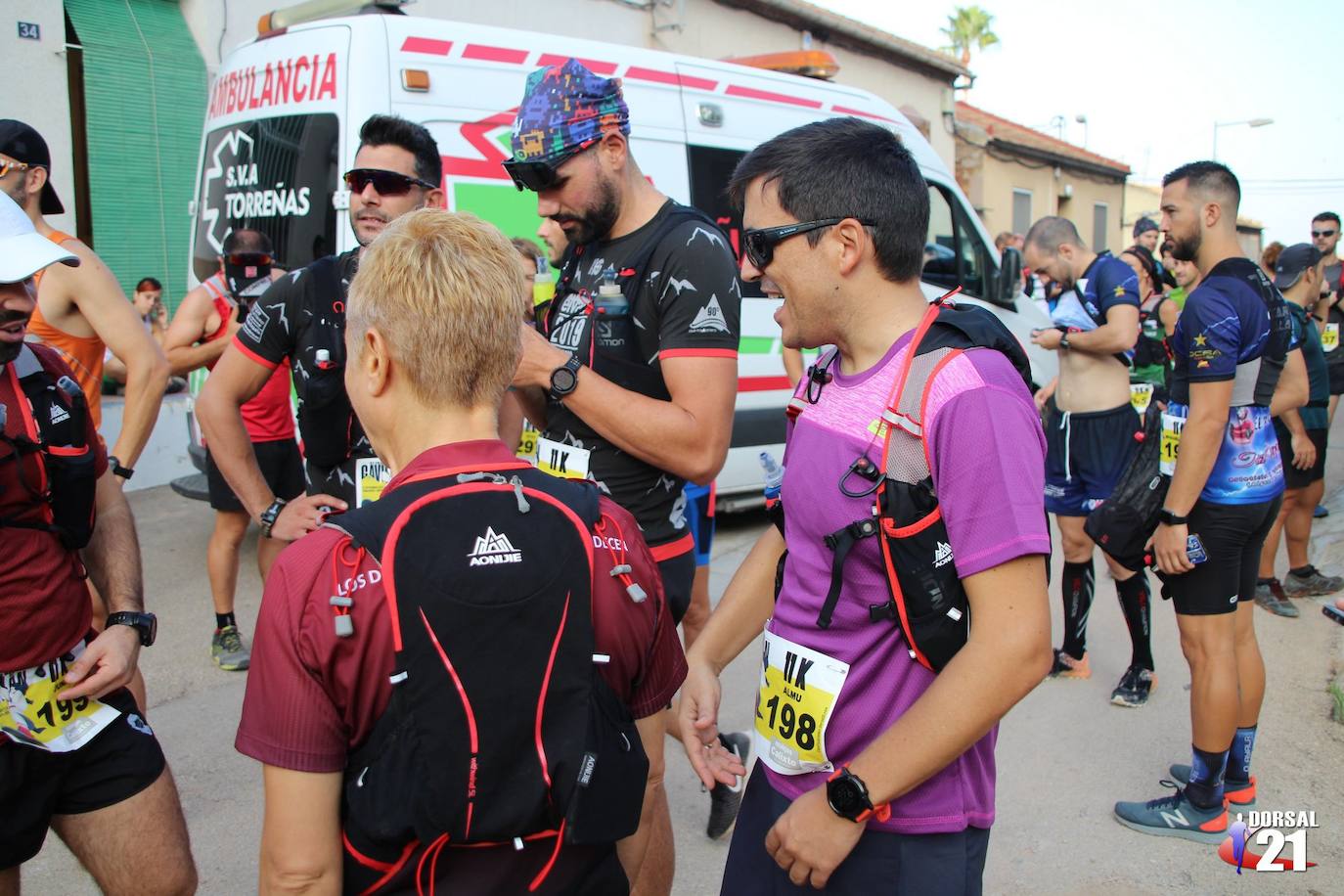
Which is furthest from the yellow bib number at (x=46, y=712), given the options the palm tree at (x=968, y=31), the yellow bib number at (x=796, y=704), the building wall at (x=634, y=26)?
the palm tree at (x=968, y=31)

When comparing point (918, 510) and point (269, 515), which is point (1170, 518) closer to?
point (918, 510)

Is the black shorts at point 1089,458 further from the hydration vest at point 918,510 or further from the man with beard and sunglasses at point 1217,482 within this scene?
the hydration vest at point 918,510

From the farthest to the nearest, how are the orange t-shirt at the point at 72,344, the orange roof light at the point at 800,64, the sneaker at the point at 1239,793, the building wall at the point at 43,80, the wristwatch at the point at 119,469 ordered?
the building wall at the point at 43,80 < the orange roof light at the point at 800,64 < the sneaker at the point at 1239,793 < the orange t-shirt at the point at 72,344 < the wristwatch at the point at 119,469

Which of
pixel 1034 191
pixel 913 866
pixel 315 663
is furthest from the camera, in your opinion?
pixel 1034 191

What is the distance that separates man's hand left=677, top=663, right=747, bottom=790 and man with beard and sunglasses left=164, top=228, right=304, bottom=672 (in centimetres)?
349

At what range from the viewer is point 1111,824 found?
3.77m

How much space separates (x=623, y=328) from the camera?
283 centimetres

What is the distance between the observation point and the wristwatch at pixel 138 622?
2.39 m

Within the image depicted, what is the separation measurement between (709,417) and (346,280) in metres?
1.24

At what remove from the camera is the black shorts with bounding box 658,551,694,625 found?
2.88 metres

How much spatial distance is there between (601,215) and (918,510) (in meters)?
1.56

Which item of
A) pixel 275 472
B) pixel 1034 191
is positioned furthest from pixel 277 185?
pixel 1034 191

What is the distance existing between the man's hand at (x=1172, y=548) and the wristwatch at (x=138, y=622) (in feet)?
10.0

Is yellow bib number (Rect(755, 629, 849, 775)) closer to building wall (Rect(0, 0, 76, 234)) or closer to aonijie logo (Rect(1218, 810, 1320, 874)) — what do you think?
aonijie logo (Rect(1218, 810, 1320, 874))
